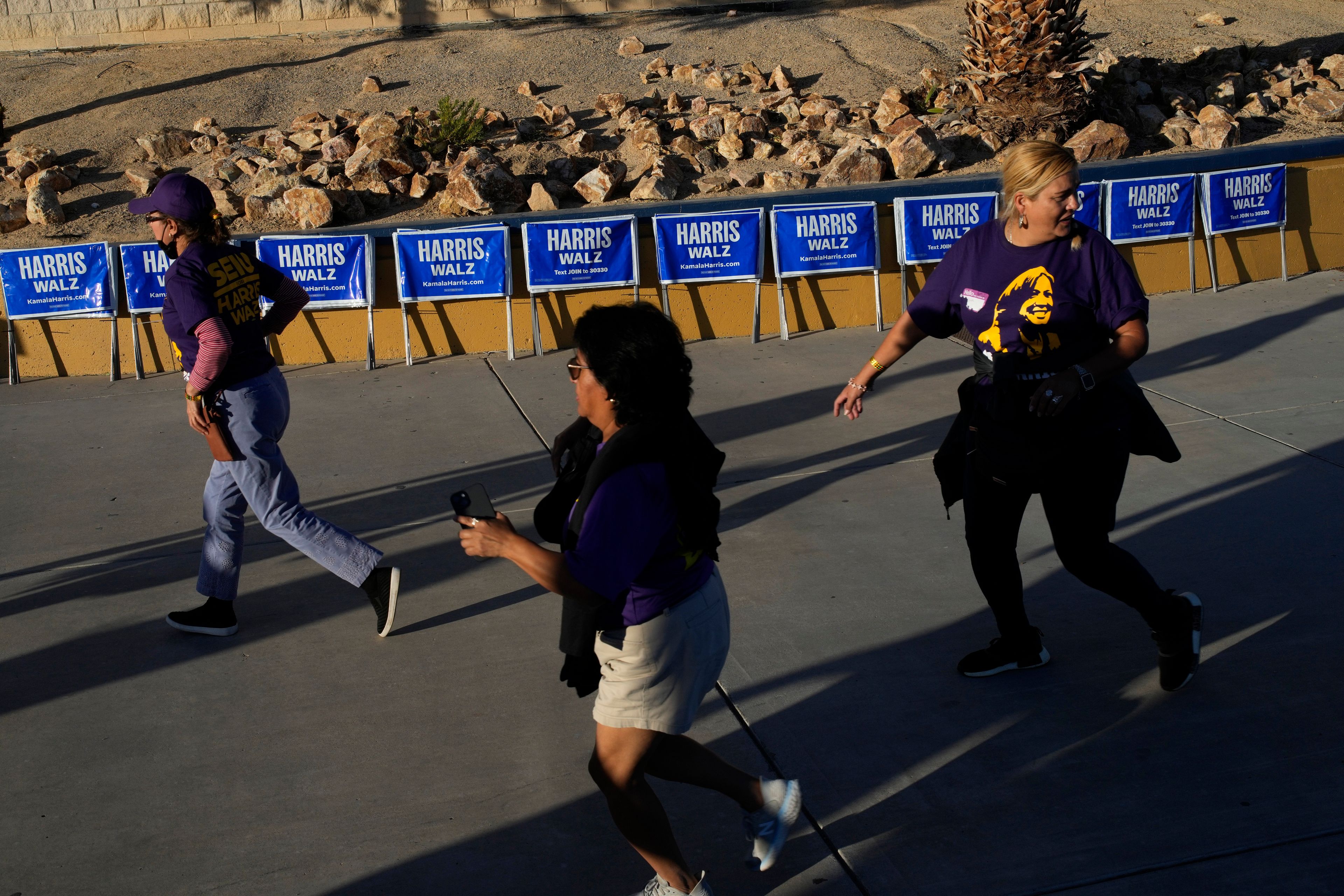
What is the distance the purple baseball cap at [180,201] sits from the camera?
4230 millimetres

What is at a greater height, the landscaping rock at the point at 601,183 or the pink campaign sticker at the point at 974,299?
the landscaping rock at the point at 601,183

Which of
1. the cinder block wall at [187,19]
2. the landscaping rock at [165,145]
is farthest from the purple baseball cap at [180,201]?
the cinder block wall at [187,19]

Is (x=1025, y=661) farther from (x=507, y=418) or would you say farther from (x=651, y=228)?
(x=651, y=228)

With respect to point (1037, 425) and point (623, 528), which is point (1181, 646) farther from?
point (623, 528)

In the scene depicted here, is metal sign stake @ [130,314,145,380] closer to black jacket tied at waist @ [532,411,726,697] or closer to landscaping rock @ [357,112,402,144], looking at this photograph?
landscaping rock @ [357,112,402,144]

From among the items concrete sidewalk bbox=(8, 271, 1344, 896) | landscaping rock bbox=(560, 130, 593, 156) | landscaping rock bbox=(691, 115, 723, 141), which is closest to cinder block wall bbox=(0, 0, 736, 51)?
landscaping rock bbox=(560, 130, 593, 156)

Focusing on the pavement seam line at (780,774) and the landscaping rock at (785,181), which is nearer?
the pavement seam line at (780,774)

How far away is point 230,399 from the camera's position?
436cm

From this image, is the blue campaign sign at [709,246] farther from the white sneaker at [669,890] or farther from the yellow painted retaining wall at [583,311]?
the white sneaker at [669,890]

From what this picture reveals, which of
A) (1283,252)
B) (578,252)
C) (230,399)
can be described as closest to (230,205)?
(578,252)

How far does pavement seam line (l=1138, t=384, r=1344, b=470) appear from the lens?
6070 millimetres

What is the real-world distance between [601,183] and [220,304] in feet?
21.3

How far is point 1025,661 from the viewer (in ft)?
13.4

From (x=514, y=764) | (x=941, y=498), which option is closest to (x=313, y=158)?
(x=941, y=498)
